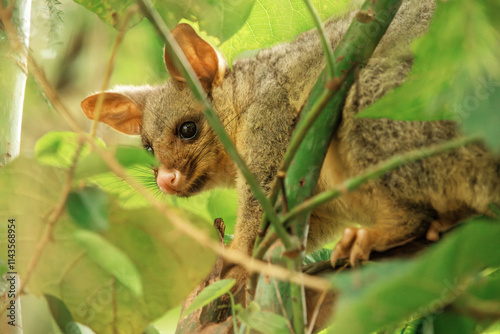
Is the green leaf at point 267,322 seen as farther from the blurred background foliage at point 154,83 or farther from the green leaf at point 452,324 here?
the green leaf at point 452,324

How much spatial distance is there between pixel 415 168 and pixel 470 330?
474 mm

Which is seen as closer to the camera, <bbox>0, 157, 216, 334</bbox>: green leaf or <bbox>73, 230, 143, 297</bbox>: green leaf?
<bbox>73, 230, 143, 297</bbox>: green leaf

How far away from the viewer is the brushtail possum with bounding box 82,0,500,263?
1.50 meters

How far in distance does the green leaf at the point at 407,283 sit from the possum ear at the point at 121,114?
2.09m

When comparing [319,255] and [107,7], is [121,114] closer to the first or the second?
[107,7]

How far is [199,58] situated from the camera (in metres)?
2.22

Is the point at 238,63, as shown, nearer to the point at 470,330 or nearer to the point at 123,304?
the point at 123,304

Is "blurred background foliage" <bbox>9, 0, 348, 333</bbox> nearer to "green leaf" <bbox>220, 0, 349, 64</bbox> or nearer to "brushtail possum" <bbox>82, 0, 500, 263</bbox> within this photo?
"green leaf" <bbox>220, 0, 349, 64</bbox>

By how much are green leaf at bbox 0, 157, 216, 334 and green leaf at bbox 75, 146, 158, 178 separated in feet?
0.81

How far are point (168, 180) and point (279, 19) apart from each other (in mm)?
893

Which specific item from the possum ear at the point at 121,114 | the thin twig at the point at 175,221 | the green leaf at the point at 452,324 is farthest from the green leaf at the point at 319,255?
the thin twig at the point at 175,221

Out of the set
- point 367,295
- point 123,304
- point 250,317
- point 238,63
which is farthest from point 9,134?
point 367,295

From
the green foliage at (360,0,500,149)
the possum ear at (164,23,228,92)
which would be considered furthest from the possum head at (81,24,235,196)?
the green foliage at (360,0,500,149)

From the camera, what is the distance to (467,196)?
151cm
